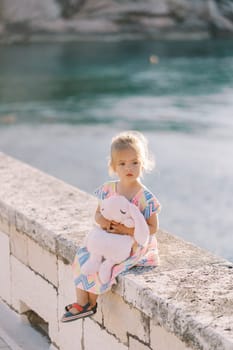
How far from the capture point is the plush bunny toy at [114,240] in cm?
269

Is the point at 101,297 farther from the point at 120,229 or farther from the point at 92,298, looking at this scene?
the point at 120,229

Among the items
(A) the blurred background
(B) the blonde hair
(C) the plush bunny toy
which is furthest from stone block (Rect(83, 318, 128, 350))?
(A) the blurred background

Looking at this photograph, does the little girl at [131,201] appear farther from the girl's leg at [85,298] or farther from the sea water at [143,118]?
the sea water at [143,118]

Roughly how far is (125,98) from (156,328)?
17.4 metres

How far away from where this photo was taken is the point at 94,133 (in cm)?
1488

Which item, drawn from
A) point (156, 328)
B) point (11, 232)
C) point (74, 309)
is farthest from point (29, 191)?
point (156, 328)

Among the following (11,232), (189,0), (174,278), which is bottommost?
(189,0)

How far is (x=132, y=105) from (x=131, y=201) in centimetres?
1604

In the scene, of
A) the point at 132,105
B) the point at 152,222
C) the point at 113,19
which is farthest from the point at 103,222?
the point at 113,19

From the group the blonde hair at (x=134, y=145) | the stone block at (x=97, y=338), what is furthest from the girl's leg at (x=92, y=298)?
the blonde hair at (x=134, y=145)

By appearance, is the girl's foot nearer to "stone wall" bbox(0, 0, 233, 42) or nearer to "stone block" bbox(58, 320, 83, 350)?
"stone block" bbox(58, 320, 83, 350)

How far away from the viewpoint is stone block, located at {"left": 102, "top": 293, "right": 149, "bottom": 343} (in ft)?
8.48

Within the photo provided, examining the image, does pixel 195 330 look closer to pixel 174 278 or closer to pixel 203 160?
pixel 174 278

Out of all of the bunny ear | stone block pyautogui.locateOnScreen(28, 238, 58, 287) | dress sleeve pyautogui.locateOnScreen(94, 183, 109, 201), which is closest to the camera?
the bunny ear
